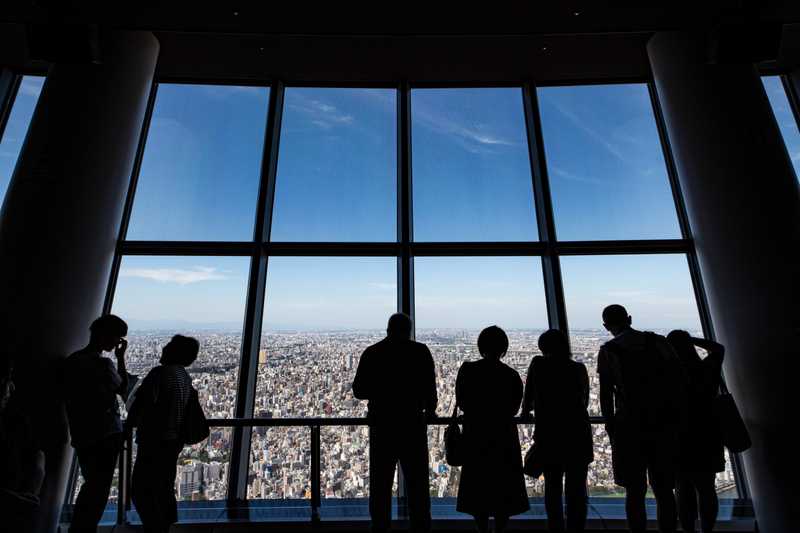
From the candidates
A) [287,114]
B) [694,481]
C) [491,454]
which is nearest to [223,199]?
[287,114]

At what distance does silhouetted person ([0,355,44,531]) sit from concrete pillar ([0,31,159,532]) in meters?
0.32

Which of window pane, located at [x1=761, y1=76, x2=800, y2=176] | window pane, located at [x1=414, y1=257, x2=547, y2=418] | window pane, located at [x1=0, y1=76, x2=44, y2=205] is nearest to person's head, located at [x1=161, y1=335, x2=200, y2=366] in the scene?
window pane, located at [x1=414, y1=257, x2=547, y2=418]

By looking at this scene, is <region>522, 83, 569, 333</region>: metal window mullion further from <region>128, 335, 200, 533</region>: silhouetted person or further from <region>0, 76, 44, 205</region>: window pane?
<region>0, 76, 44, 205</region>: window pane

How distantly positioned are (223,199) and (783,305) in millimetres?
5010

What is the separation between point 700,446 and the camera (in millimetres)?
2363

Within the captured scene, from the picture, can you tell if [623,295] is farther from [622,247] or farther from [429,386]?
[429,386]

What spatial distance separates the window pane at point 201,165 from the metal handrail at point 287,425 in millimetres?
1874

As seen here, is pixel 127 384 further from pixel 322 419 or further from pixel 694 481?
pixel 694 481

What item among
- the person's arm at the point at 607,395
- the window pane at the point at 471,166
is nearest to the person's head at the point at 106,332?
the window pane at the point at 471,166

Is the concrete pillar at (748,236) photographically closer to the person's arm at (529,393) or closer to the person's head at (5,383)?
the person's arm at (529,393)

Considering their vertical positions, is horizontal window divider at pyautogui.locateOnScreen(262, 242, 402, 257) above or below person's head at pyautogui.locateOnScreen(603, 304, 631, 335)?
above

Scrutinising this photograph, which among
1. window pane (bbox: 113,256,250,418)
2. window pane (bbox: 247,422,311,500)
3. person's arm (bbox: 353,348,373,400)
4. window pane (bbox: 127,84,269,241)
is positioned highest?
window pane (bbox: 127,84,269,241)

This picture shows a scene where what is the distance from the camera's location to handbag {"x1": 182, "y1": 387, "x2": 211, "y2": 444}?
7.86ft

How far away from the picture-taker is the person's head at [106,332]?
7.88ft
